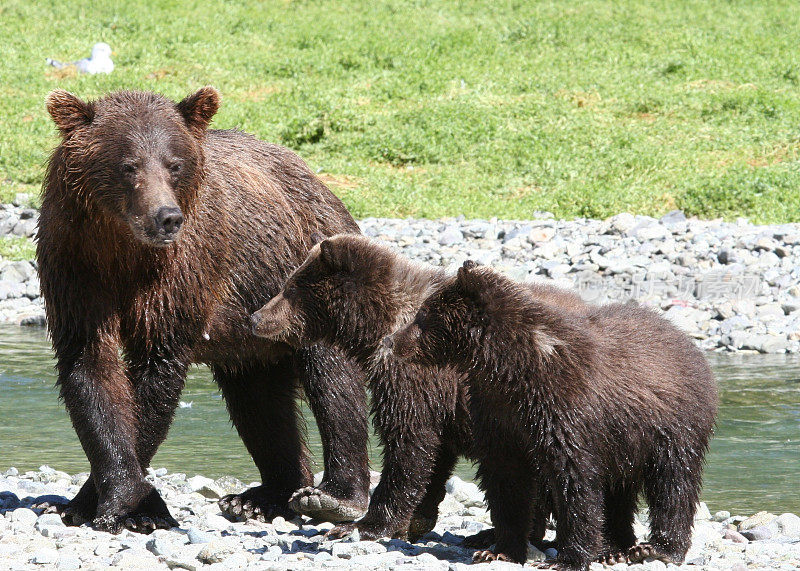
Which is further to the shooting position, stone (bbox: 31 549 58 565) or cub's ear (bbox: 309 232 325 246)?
cub's ear (bbox: 309 232 325 246)

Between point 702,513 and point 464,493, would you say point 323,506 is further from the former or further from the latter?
point 702,513

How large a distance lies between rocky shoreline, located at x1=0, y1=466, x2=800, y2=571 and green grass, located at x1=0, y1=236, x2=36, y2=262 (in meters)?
8.80

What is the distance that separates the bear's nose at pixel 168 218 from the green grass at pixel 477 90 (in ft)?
39.4

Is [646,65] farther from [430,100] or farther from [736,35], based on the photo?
[430,100]

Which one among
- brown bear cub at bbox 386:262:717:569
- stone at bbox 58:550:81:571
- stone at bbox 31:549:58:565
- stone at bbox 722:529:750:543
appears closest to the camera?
stone at bbox 58:550:81:571

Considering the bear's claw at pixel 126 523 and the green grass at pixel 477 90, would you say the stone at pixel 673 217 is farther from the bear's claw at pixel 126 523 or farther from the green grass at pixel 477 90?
the bear's claw at pixel 126 523

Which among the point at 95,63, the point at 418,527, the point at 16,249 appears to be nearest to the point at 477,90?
the point at 95,63

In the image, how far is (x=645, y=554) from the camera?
5.62 metres

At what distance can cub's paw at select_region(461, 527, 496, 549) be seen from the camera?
19.8 feet

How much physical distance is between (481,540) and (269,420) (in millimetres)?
1740

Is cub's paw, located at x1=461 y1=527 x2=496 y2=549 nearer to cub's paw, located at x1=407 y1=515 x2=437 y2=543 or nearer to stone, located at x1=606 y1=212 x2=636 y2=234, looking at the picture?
cub's paw, located at x1=407 y1=515 x2=437 y2=543

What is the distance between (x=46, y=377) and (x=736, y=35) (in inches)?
818

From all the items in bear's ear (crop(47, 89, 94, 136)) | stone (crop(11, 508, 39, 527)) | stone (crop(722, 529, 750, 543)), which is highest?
bear's ear (crop(47, 89, 94, 136))

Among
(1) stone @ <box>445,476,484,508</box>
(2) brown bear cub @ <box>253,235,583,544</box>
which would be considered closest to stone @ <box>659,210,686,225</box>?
(1) stone @ <box>445,476,484,508</box>
